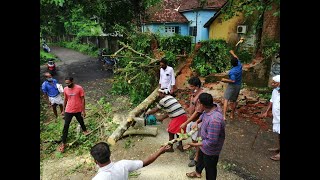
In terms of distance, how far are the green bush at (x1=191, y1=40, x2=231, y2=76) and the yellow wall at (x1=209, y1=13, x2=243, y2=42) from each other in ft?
15.9

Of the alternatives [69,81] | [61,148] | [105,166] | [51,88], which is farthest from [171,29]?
[105,166]

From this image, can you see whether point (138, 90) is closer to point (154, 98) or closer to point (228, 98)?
Result: point (154, 98)

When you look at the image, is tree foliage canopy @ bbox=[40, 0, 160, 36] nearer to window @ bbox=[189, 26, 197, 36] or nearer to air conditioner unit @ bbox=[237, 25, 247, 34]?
air conditioner unit @ bbox=[237, 25, 247, 34]

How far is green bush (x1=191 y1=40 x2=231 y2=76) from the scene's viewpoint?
40.3 feet

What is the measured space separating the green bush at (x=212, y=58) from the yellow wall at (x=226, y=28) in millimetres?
4847

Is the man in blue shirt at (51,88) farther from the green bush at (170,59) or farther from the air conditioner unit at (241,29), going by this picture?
the air conditioner unit at (241,29)

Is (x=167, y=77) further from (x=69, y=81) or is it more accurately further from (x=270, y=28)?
(x=270, y=28)

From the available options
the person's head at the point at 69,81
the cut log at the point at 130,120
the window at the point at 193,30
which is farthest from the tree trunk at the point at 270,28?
the window at the point at 193,30

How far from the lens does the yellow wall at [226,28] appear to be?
1673 cm

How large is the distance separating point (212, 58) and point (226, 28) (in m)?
5.93

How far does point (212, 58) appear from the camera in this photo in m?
12.6
